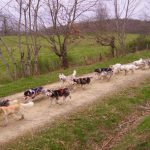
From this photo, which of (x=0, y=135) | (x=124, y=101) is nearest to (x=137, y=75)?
(x=124, y=101)

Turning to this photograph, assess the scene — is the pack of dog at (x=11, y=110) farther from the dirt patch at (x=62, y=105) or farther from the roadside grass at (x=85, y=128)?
the roadside grass at (x=85, y=128)

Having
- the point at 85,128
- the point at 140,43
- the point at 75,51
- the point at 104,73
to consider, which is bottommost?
the point at 85,128

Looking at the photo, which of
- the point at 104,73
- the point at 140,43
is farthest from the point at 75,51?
the point at 104,73

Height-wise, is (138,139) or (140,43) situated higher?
(140,43)

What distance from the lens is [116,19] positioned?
105 feet

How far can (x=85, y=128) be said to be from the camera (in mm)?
12750

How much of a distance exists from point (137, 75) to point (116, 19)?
1257 centimetres

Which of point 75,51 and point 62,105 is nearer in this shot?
point 62,105

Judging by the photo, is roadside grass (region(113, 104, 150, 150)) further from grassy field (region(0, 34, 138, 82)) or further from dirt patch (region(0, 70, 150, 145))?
grassy field (region(0, 34, 138, 82))

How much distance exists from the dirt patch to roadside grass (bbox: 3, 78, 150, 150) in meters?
0.32

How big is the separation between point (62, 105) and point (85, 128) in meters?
1.87

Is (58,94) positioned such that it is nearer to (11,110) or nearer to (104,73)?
(11,110)

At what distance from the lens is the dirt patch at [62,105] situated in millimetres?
11844

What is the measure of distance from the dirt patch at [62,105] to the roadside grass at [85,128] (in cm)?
32
